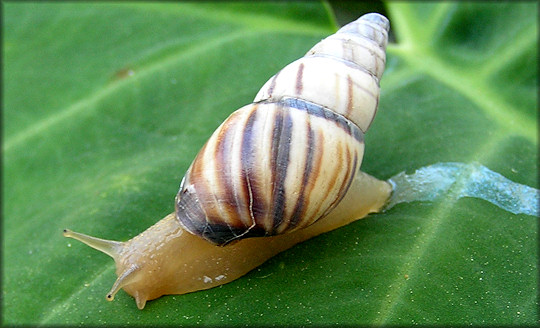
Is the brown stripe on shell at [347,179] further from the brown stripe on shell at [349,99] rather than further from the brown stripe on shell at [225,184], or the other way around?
the brown stripe on shell at [225,184]

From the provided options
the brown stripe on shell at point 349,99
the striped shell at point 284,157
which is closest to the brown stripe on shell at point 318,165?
the striped shell at point 284,157

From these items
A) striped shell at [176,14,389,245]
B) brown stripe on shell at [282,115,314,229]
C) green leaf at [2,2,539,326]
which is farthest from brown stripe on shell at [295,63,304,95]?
green leaf at [2,2,539,326]

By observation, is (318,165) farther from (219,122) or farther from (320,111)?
(219,122)

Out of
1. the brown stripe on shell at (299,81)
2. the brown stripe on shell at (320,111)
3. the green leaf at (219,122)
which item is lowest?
the green leaf at (219,122)

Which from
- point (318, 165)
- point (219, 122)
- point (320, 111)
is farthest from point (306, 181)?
point (219, 122)

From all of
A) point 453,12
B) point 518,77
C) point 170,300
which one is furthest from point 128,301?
point 453,12
